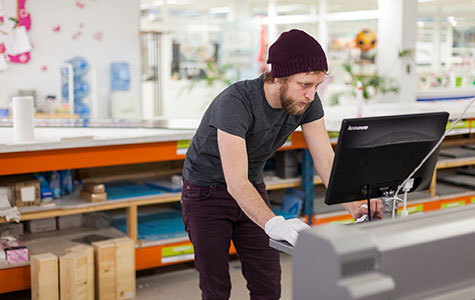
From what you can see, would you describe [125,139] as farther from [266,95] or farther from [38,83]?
[38,83]

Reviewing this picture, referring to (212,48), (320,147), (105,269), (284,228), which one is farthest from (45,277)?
(212,48)

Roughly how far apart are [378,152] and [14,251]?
96.1 inches

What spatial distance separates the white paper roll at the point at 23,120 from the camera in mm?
3504

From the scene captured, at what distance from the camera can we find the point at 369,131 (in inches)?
73.7

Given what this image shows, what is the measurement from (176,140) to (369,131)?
2.27 m

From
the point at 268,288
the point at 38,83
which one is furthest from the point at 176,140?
the point at 38,83

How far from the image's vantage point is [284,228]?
6.34 ft

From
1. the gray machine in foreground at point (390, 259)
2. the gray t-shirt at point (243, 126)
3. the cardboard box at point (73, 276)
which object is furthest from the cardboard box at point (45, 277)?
the gray machine in foreground at point (390, 259)

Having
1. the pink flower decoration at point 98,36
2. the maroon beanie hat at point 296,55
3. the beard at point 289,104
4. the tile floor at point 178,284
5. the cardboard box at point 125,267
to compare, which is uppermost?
the pink flower decoration at point 98,36

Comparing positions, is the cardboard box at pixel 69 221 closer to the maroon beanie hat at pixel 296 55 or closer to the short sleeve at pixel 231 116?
the short sleeve at pixel 231 116

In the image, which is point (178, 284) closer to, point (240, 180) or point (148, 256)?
point (148, 256)

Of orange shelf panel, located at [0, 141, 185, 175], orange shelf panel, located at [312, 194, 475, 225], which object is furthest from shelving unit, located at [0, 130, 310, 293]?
orange shelf panel, located at [312, 194, 475, 225]

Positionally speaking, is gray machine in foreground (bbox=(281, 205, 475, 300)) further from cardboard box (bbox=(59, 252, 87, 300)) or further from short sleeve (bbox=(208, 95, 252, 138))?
cardboard box (bbox=(59, 252, 87, 300))

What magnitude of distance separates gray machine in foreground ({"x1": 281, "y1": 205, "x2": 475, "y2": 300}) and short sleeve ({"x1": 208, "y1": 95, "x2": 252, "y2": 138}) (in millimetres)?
1046
